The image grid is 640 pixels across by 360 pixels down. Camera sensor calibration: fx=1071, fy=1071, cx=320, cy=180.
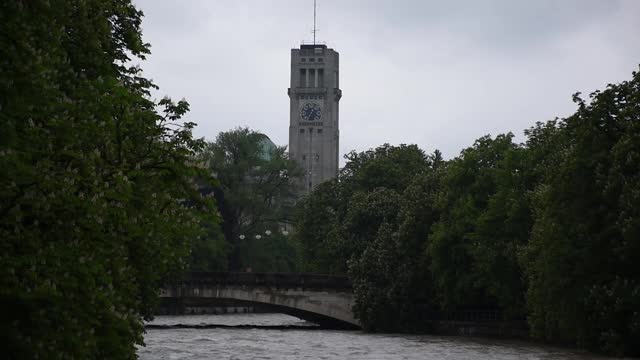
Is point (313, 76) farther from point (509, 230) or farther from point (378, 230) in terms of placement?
Result: point (509, 230)

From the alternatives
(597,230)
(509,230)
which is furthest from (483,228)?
(597,230)

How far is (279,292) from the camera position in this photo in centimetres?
6612

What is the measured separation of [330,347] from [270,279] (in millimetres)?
20884

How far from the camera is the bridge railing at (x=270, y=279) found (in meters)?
65.4

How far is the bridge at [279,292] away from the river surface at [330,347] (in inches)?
244

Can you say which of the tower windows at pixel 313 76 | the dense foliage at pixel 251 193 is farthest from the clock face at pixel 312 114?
the dense foliage at pixel 251 193

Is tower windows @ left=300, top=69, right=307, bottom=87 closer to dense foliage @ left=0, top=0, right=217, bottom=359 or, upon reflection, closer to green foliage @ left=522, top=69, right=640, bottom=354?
green foliage @ left=522, top=69, right=640, bottom=354

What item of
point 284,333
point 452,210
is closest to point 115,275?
point 452,210

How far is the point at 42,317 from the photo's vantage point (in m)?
13.9

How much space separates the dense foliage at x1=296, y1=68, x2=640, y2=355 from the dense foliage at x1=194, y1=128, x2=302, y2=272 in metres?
7.52

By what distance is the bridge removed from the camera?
65125 millimetres

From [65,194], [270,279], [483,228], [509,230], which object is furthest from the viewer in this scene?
[270,279]

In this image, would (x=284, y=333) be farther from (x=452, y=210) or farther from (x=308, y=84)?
(x=308, y=84)

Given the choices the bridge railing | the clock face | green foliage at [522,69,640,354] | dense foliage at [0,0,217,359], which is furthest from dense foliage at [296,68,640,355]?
the clock face
